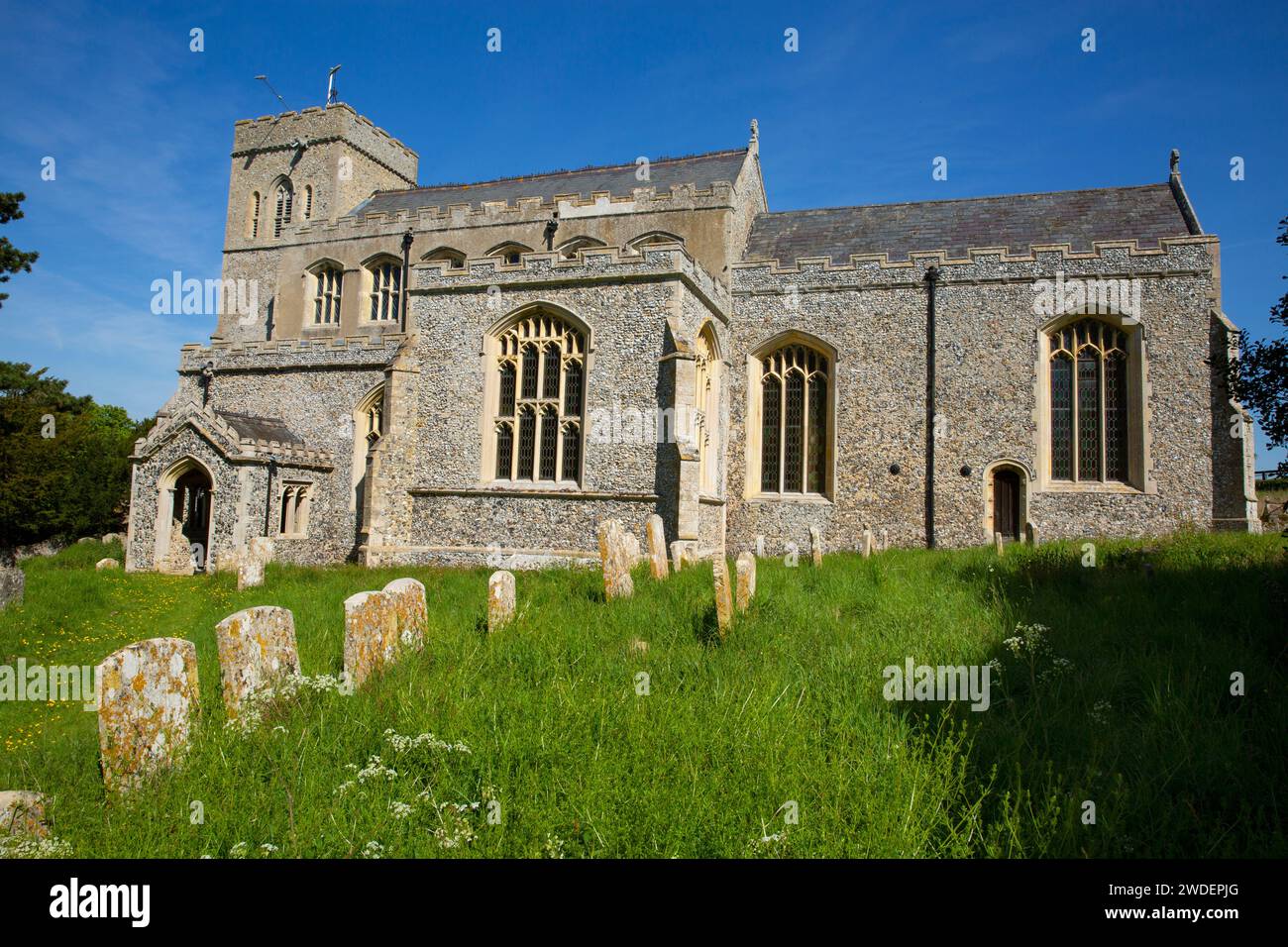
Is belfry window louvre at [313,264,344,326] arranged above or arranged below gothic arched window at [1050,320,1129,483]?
above

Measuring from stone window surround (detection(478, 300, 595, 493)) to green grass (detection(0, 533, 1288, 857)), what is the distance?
Answer: 812 cm

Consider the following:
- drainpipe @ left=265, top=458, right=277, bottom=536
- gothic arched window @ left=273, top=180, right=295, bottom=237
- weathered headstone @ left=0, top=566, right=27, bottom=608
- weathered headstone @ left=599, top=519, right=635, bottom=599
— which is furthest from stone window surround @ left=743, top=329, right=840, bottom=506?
gothic arched window @ left=273, top=180, right=295, bottom=237

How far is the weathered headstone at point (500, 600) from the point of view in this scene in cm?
653

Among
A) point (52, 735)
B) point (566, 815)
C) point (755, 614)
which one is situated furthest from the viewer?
point (755, 614)

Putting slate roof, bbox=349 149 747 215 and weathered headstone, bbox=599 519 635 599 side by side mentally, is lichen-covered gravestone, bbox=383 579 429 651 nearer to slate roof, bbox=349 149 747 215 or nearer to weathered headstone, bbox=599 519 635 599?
weathered headstone, bbox=599 519 635 599

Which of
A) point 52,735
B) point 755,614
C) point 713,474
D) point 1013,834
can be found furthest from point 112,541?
point 1013,834

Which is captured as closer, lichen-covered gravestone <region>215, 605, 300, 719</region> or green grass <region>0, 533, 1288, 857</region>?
green grass <region>0, 533, 1288, 857</region>

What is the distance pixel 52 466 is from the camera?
18031mm

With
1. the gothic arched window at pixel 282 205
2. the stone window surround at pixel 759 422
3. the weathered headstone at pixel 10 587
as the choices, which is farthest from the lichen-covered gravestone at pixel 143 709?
the gothic arched window at pixel 282 205

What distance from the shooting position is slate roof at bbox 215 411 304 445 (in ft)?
56.7

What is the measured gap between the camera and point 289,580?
43.3ft

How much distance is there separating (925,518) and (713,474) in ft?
15.3

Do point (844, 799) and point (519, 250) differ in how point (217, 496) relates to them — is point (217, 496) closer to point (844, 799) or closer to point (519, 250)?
point (519, 250)
